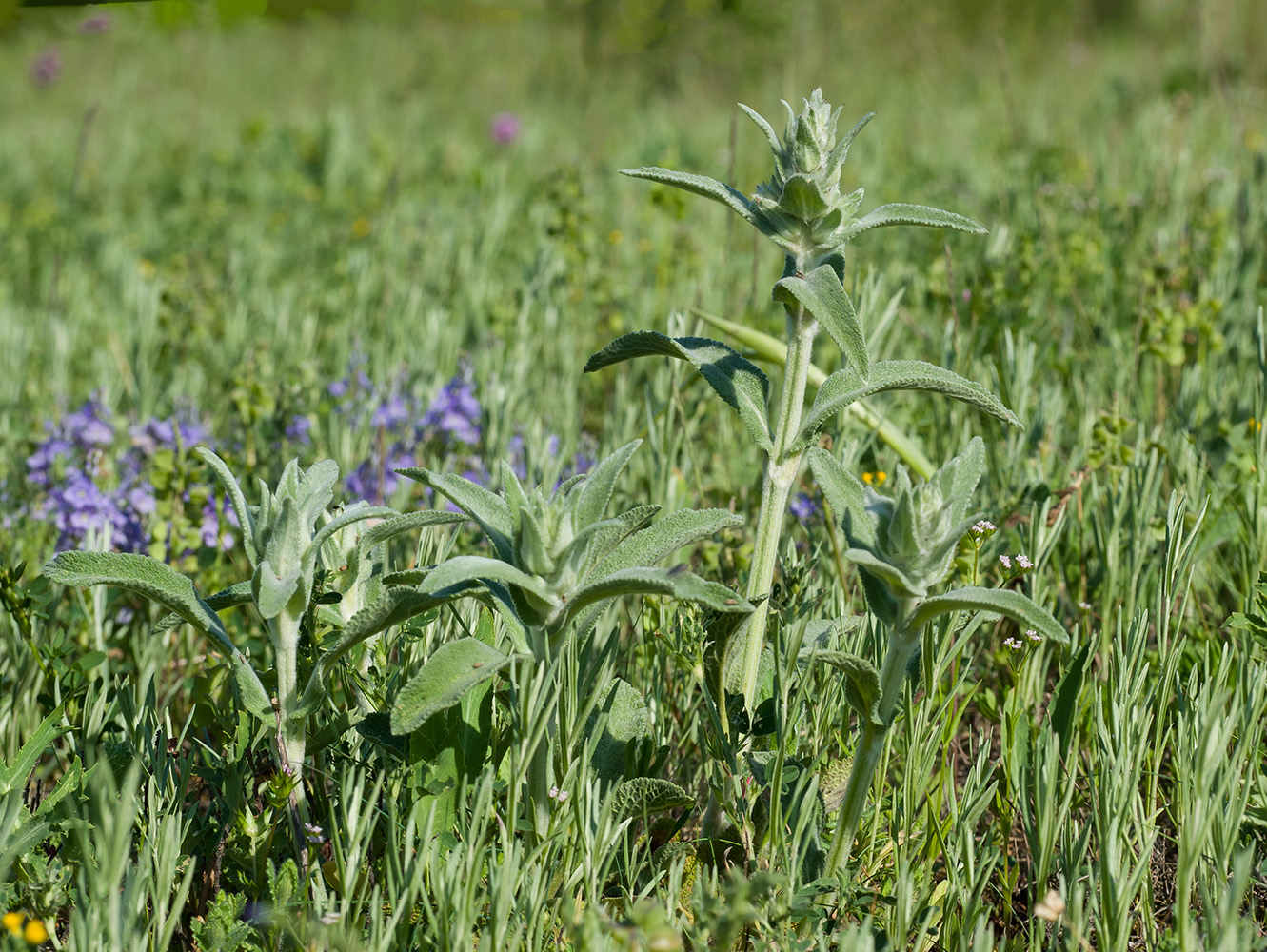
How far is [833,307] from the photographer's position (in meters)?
1.14

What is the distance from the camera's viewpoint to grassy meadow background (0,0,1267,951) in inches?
46.4

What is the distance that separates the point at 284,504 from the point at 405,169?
477cm

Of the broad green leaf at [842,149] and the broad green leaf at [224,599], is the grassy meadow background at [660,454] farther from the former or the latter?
the broad green leaf at [842,149]

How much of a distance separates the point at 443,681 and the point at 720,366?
51 centimetres

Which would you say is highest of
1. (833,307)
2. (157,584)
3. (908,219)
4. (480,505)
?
(908,219)

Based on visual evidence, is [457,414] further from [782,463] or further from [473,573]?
[473,573]

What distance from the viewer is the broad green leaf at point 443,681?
1034mm

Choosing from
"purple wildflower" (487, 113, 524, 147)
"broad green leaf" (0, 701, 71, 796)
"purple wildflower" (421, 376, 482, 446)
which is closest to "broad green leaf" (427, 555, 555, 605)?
"broad green leaf" (0, 701, 71, 796)

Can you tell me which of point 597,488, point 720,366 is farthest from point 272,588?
point 720,366

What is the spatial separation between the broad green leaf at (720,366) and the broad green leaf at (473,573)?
0.31 meters

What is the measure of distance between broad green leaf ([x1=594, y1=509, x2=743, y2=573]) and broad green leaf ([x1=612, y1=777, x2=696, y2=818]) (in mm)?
266

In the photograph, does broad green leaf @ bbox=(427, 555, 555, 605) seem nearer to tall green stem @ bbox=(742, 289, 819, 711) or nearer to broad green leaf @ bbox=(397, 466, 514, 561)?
broad green leaf @ bbox=(397, 466, 514, 561)

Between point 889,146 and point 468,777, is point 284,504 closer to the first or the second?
point 468,777

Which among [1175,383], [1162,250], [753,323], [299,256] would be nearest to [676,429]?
[753,323]
